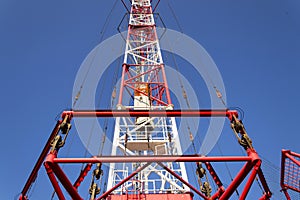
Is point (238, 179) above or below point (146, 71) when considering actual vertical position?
below

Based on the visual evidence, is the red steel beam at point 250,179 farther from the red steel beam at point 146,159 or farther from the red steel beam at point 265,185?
the red steel beam at point 265,185

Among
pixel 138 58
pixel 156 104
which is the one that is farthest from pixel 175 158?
pixel 138 58

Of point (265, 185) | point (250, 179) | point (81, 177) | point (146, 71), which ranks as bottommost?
point (250, 179)

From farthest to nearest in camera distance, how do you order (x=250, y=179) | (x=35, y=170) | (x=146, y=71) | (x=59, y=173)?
(x=146, y=71), (x=35, y=170), (x=250, y=179), (x=59, y=173)

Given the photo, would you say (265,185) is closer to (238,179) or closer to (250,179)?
(250,179)

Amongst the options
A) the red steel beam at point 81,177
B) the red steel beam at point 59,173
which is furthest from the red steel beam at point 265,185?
the red steel beam at point 81,177

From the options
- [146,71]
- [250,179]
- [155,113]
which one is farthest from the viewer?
[146,71]

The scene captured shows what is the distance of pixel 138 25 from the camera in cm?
1864

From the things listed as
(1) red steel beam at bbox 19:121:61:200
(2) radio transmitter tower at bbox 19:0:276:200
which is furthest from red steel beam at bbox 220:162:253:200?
(1) red steel beam at bbox 19:121:61:200

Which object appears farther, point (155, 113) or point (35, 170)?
point (35, 170)

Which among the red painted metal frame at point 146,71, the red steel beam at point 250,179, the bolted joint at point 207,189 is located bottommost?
the red steel beam at point 250,179

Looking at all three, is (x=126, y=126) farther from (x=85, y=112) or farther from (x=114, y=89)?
(x=85, y=112)

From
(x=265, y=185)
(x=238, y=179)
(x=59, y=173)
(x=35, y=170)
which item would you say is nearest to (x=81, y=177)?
(x=35, y=170)

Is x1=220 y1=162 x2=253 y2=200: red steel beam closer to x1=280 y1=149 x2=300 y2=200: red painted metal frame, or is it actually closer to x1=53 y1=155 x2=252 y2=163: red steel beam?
x1=53 y1=155 x2=252 y2=163: red steel beam
